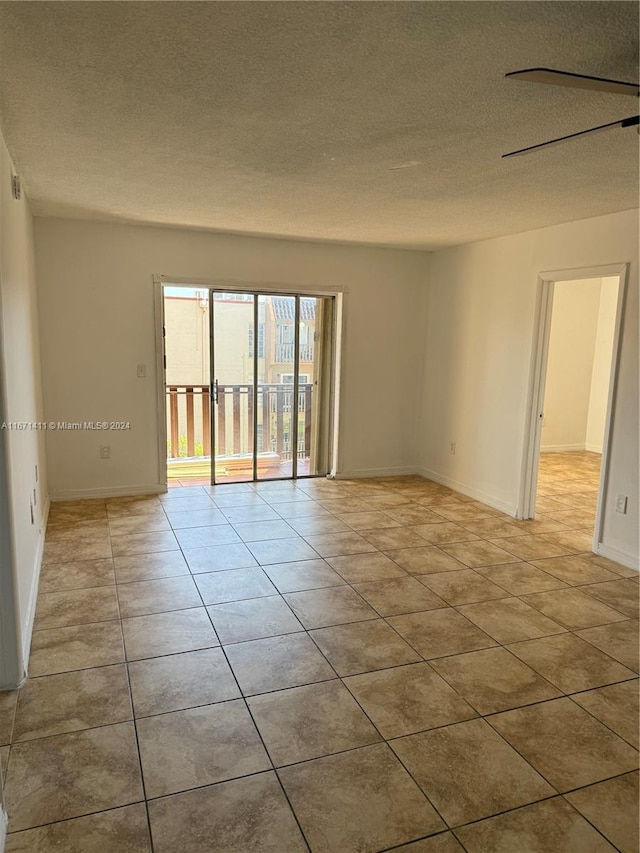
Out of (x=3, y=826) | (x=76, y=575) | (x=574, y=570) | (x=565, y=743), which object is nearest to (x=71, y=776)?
(x=3, y=826)

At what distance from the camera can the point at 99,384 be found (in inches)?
189

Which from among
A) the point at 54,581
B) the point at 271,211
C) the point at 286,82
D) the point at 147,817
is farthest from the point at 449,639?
the point at 271,211

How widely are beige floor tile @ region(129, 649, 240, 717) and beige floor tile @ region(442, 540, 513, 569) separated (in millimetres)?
1885

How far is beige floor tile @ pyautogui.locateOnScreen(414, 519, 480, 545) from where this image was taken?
412 centimetres

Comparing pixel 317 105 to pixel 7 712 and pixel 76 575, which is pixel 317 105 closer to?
pixel 7 712

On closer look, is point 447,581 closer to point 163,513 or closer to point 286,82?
point 163,513

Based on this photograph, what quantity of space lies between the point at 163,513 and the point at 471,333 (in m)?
3.23

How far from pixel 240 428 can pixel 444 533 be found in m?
2.65

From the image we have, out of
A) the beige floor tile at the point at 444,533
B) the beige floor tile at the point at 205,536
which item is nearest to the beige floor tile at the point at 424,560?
the beige floor tile at the point at 444,533

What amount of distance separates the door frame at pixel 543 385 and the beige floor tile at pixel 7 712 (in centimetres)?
362

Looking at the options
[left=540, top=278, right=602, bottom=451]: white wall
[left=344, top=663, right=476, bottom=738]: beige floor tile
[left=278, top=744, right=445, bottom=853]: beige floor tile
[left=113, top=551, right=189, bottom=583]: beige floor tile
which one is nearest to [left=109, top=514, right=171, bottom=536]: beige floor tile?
[left=113, top=551, right=189, bottom=583]: beige floor tile

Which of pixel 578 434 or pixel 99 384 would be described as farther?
pixel 578 434

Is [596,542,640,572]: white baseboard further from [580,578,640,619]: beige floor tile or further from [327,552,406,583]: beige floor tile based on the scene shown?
[327,552,406,583]: beige floor tile

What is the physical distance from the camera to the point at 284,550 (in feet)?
12.6
